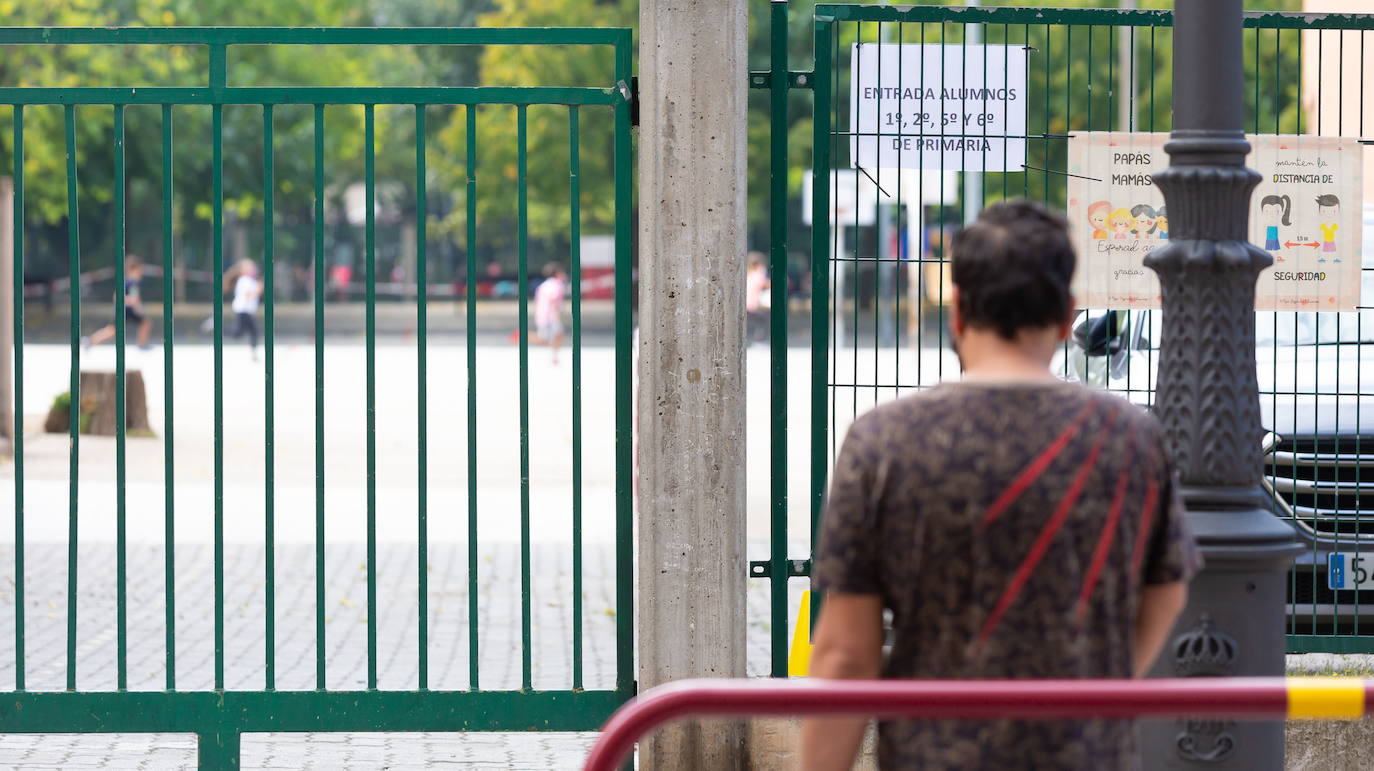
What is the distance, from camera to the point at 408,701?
217 inches

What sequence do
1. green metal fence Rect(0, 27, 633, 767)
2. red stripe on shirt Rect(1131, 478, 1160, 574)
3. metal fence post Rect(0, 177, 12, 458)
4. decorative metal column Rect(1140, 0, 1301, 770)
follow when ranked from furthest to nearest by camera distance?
metal fence post Rect(0, 177, 12, 458)
green metal fence Rect(0, 27, 633, 767)
decorative metal column Rect(1140, 0, 1301, 770)
red stripe on shirt Rect(1131, 478, 1160, 574)

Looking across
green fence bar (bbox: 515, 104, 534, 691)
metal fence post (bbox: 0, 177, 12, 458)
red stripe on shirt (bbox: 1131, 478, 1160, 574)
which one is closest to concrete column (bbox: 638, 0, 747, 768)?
green fence bar (bbox: 515, 104, 534, 691)

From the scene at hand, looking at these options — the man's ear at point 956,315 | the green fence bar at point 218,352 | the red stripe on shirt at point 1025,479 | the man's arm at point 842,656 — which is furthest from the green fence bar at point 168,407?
the red stripe on shirt at point 1025,479

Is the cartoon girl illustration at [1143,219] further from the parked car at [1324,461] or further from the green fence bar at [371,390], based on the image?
the green fence bar at [371,390]

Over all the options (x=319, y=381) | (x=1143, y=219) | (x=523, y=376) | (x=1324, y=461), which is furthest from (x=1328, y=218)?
(x=319, y=381)

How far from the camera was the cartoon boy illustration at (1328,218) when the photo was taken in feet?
19.3

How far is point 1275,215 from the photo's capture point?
19.3 feet

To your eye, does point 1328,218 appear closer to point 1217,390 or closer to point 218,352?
point 1217,390

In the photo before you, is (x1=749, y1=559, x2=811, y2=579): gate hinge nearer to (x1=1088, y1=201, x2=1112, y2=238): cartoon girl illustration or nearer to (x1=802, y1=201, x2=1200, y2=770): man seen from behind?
(x1=1088, y1=201, x2=1112, y2=238): cartoon girl illustration

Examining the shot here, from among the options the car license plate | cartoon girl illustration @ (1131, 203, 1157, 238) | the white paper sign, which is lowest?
the car license plate

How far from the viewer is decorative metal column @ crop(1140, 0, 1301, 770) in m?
3.82

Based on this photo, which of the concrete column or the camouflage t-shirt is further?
the concrete column

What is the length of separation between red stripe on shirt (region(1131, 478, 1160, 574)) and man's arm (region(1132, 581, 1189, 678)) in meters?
0.09

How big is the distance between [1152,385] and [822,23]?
73.9 inches
